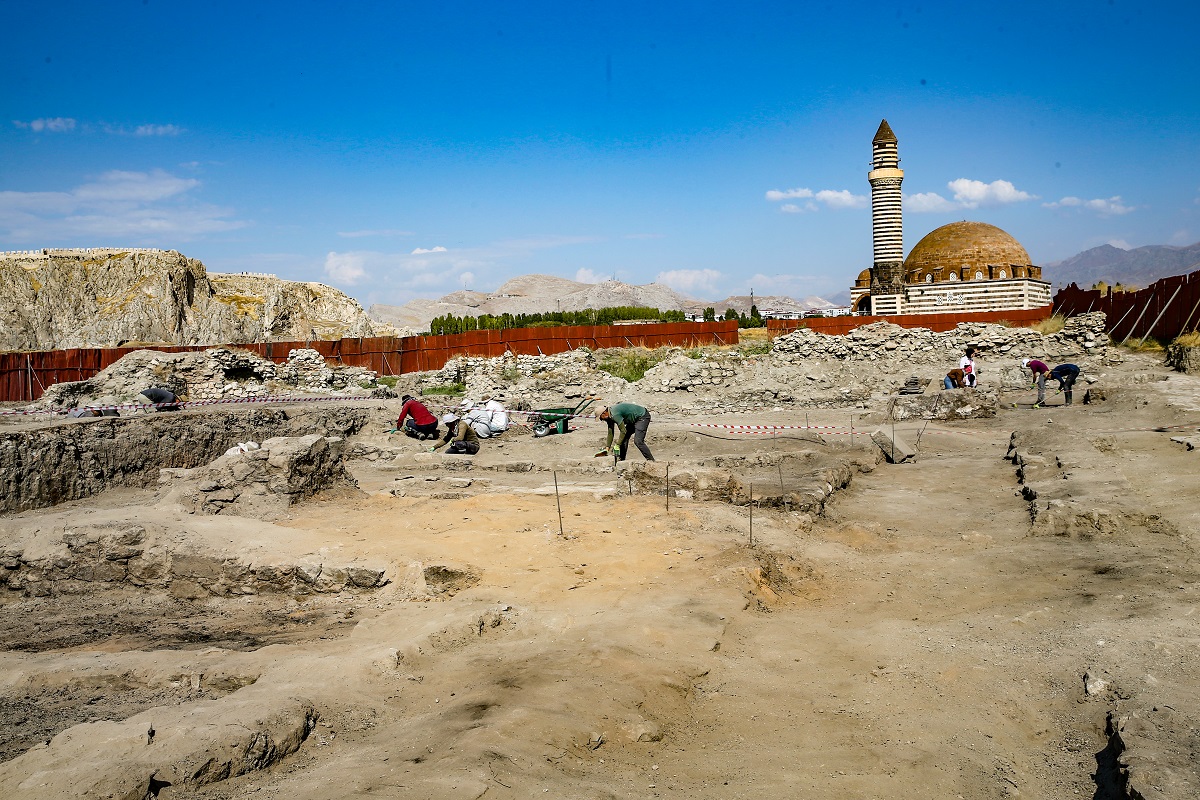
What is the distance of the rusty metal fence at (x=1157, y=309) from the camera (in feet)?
70.3

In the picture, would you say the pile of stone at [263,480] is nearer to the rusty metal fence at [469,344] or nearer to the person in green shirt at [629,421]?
the person in green shirt at [629,421]

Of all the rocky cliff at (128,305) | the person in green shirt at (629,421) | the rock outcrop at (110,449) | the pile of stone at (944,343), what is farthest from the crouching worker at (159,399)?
the rocky cliff at (128,305)

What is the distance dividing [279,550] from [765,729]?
184 inches

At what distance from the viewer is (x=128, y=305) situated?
1875 inches

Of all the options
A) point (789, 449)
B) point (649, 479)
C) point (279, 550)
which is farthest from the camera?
point (789, 449)

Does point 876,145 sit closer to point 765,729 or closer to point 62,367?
point 62,367

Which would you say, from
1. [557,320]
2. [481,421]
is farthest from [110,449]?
[557,320]

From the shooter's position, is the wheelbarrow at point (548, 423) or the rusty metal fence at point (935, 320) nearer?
the wheelbarrow at point (548, 423)

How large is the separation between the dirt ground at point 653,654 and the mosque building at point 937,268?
38.3 metres

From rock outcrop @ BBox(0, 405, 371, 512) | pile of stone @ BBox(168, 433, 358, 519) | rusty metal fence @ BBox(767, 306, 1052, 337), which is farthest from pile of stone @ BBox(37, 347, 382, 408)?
rusty metal fence @ BBox(767, 306, 1052, 337)

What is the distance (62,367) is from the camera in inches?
925

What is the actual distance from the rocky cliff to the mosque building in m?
32.7

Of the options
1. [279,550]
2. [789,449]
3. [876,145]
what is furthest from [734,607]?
[876,145]

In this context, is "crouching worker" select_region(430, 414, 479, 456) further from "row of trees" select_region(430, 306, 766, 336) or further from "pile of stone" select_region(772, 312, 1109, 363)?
"row of trees" select_region(430, 306, 766, 336)
